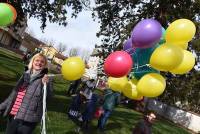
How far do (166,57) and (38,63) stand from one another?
6.44ft

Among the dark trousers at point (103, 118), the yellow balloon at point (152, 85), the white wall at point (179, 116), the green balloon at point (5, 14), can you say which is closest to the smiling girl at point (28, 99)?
the green balloon at point (5, 14)

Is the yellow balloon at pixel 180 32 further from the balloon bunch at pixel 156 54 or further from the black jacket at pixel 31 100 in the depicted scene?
the black jacket at pixel 31 100

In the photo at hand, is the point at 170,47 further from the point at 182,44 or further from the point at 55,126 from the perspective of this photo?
the point at 55,126

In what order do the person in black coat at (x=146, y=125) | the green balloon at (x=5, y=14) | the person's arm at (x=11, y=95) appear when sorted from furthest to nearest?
the person in black coat at (x=146, y=125)
the green balloon at (x=5, y=14)
the person's arm at (x=11, y=95)

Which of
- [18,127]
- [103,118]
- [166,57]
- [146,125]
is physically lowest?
[18,127]

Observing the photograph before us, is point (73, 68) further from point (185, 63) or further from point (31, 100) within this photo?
point (185, 63)

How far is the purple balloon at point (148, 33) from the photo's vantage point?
6.56 m

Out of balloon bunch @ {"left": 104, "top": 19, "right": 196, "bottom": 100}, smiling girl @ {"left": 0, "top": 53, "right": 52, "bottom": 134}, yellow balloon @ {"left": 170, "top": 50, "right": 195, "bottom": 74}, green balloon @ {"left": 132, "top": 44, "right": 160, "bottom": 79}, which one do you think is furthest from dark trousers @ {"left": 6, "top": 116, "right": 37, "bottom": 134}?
yellow balloon @ {"left": 170, "top": 50, "right": 195, "bottom": 74}

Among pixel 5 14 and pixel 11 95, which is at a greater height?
pixel 5 14

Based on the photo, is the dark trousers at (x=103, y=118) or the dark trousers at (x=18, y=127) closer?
the dark trousers at (x=18, y=127)

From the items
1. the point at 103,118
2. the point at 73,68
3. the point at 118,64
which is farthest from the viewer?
the point at 103,118

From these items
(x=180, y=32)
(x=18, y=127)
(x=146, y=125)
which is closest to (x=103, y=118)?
(x=146, y=125)

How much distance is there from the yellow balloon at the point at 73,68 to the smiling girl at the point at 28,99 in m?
0.30

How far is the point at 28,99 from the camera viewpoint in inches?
267
